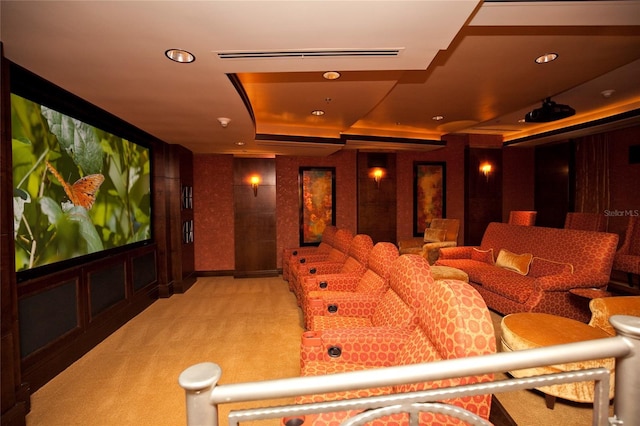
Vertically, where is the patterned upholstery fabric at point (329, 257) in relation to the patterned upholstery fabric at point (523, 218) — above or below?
below

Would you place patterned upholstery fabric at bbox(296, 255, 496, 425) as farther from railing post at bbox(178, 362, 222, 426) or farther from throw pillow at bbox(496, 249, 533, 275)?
throw pillow at bbox(496, 249, 533, 275)

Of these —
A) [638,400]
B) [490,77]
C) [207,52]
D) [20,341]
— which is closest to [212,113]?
[207,52]

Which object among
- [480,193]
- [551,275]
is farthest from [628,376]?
[480,193]

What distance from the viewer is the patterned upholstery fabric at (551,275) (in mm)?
3486

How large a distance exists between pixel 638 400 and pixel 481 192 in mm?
7512

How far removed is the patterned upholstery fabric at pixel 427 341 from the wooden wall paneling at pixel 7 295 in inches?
80.9

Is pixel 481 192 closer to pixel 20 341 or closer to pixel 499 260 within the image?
pixel 499 260

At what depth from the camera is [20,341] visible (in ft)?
8.35

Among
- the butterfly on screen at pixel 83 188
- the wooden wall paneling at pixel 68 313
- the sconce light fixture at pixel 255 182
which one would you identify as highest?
the sconce light fixture at pixel 255 182

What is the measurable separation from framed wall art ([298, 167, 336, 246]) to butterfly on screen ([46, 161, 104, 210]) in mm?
4164

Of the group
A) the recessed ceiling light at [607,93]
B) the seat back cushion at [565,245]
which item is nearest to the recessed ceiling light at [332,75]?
the seat back cushion at [565,245]

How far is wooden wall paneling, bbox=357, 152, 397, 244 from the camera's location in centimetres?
741

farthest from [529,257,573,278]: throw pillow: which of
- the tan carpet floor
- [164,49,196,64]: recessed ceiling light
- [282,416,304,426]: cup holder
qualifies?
[164,49,196,64]: recessed ceiling light

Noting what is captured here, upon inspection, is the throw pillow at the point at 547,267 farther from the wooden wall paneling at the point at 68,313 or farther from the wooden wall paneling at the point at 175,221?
the wooden wall paneling at the point at 175,221
